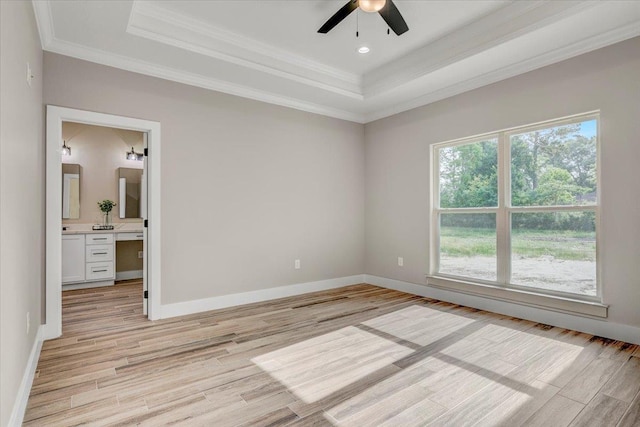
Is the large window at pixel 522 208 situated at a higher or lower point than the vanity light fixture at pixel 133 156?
lower

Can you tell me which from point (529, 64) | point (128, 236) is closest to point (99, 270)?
point (128, 236)

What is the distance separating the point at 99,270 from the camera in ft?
17.8

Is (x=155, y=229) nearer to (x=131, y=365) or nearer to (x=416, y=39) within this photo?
(x=131, y=365)

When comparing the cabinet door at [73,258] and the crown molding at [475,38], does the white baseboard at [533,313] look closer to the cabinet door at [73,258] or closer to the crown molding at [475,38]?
the crown molding at [475,38]

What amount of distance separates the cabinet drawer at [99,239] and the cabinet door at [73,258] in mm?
104

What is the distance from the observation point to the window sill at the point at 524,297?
3211 mm

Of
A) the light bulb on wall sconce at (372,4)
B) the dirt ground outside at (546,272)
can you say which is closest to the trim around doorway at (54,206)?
the light bulb on wall sconce at (372,4)

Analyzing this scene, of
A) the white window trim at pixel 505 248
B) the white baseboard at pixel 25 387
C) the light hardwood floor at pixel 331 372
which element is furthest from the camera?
the white window trim at pixel 505 248

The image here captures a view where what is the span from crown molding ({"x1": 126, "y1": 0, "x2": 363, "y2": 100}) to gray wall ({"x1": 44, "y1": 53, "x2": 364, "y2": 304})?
650 mm

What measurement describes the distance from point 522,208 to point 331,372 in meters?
2.84

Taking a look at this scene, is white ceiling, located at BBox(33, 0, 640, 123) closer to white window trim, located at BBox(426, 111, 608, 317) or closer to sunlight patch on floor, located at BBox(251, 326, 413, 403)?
white window trim, located at BBox(426, 111, 608, 317)

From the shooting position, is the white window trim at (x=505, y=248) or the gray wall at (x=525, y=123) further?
the white window trim at (x=505, y=248)

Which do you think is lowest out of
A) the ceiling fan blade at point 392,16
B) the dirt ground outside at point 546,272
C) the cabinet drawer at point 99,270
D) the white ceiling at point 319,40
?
the cabinet drawer at point 99,270

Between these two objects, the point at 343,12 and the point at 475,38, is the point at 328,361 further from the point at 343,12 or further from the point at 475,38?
the point at 475,38
